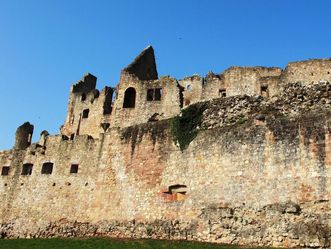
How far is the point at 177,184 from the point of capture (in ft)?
82.4

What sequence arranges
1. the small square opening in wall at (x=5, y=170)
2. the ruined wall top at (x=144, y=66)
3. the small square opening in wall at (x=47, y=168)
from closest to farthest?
the small square opening in wall at (x=47, y=168) → the small square opening in wall at (x=5, y=170) → the ruined wall top at (x=144, y=66)

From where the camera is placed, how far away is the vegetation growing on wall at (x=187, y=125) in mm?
25594

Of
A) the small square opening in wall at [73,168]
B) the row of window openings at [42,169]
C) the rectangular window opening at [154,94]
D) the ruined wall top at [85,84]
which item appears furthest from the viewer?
the ruined wall top at [85,84]

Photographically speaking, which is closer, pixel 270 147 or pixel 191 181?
pixel 270 147

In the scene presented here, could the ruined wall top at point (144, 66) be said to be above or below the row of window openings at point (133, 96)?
above

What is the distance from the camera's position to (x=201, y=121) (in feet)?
84.6

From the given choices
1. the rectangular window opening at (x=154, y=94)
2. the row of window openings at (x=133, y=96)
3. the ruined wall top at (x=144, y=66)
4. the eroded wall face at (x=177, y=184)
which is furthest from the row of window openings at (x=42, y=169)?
the ruined wall top at (x=144, y=66)

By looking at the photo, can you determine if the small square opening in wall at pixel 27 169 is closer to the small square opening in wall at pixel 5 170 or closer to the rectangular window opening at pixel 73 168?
the small square opening in wall at pixel 5 170

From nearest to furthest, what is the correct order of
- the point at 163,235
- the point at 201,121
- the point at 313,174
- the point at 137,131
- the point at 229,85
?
the point at 313,174 → the point at 163,235 → the point at 201,121 → the point at 137,131 → the point at 229,85

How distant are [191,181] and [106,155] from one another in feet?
22.5

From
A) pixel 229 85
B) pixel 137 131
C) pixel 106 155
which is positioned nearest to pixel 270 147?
pixel 137 131

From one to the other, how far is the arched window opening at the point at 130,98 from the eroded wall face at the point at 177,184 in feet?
35.9

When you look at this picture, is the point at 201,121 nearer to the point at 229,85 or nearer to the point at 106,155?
the point at 106,155

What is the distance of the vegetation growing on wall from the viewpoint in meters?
25.6
